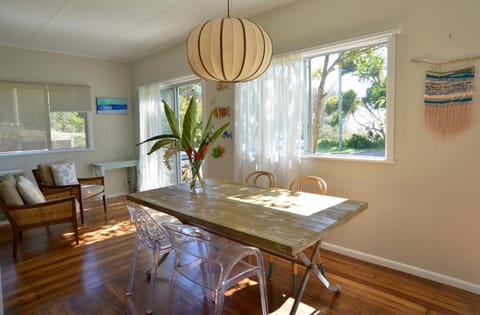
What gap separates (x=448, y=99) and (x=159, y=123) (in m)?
4.31

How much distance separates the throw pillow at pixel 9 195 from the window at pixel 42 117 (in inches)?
75.0

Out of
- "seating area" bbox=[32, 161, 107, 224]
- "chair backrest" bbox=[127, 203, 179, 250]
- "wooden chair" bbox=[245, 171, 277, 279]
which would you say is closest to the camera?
"chair backrest" bbox=[127, 203, 179, 250]

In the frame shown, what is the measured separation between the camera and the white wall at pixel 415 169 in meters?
2.30

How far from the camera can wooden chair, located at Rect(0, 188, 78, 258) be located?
10.3 ft

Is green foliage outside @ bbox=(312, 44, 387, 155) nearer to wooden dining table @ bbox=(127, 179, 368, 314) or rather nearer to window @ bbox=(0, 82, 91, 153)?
wooden dining table @ bbox=(127, 179, 368, 314)

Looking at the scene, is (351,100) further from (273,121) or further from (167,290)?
(167,290)

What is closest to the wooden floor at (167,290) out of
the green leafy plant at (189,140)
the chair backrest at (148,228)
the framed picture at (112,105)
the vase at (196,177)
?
the chair backrest at (148,228)

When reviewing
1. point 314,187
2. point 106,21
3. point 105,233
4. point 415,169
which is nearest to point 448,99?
point 415,169

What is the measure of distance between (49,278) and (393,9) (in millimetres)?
3832

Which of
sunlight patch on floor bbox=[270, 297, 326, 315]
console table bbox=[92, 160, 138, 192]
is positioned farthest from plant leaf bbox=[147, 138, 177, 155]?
console table bbox=[92, 160, 138, 192]

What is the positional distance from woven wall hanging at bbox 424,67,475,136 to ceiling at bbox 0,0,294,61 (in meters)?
1.72

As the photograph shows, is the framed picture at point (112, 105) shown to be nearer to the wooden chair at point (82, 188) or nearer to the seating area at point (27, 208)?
the wooden chair at point (82, 188)

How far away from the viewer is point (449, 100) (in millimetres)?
2334

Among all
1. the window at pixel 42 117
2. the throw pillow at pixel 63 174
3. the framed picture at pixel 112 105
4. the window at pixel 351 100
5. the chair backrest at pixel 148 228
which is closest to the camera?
the chair backrest at pixel 148 228
